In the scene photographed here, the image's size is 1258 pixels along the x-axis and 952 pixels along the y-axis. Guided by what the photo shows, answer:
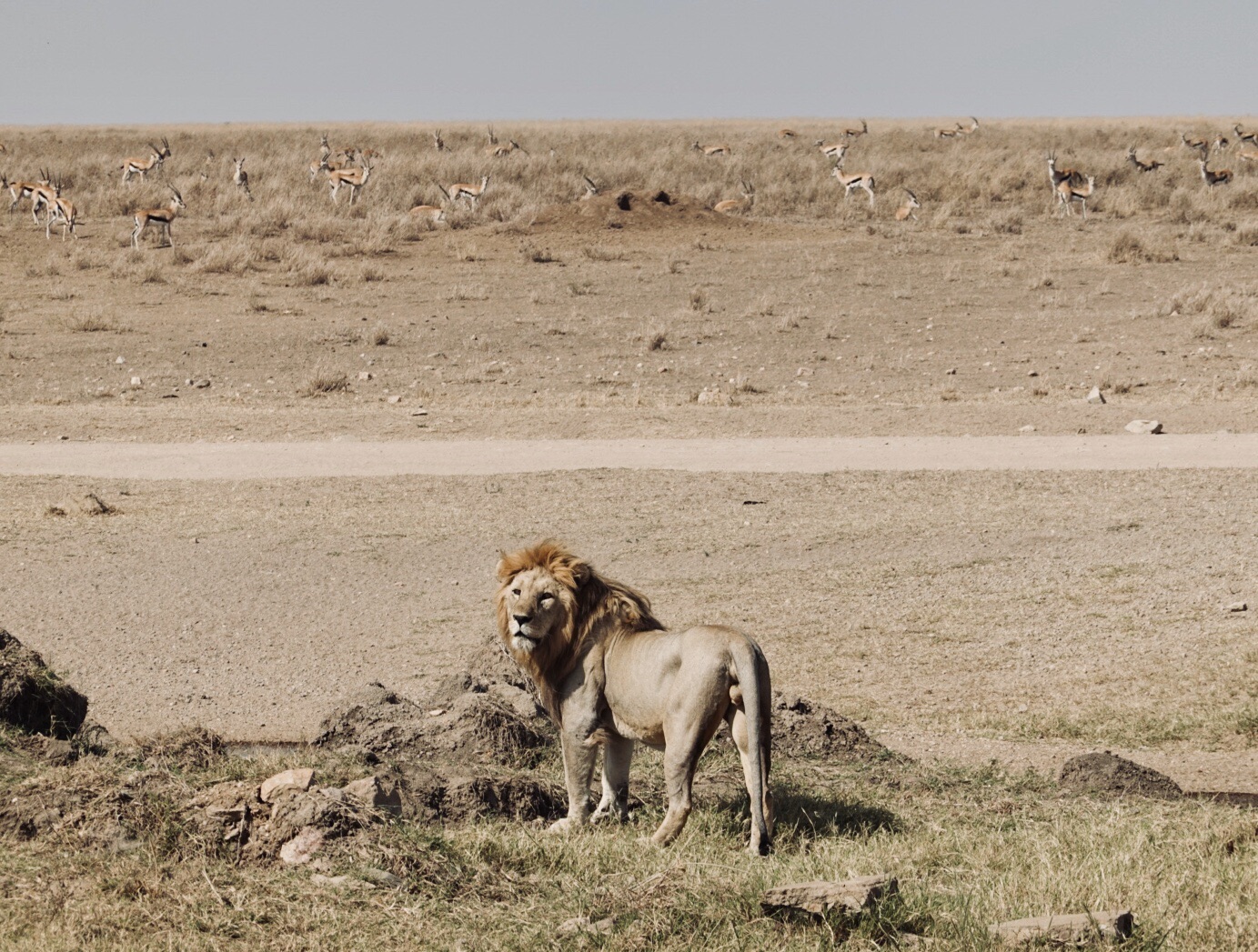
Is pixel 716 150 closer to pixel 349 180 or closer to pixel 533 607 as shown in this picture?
pixel 349 180

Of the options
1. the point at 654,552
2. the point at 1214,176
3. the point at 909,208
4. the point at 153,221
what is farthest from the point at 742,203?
the point at 654,552

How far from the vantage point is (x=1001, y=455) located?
14625 mm

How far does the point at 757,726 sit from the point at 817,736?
202 centimetres

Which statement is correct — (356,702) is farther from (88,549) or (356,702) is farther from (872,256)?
(872,256)

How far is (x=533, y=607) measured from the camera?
5203 millimetres

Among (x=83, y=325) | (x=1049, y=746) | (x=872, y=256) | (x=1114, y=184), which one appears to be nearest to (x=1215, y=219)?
(x=1114, y=184)

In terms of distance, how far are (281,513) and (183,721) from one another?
470 centimetres

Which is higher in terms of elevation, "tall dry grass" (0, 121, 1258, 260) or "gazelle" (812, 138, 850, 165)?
"gazelle" (812, 138, 850, 165)

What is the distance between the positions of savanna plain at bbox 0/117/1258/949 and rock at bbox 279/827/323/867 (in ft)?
0.24

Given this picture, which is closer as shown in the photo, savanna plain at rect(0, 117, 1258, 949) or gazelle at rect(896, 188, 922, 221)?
savanna plain at rect(0, 117, 1258, 949)

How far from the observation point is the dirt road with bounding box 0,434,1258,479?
1418 cm

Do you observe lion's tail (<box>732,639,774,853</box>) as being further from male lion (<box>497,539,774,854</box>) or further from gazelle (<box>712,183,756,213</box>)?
gazelle (<box>712,183,756,213</box>)

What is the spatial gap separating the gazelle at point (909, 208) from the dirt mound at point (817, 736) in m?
28.6

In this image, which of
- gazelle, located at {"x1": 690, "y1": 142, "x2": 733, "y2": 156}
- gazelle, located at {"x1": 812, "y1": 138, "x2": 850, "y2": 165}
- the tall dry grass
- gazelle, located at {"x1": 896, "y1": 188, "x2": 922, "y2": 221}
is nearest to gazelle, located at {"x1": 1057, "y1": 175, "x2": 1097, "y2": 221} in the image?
the tall dry grass
